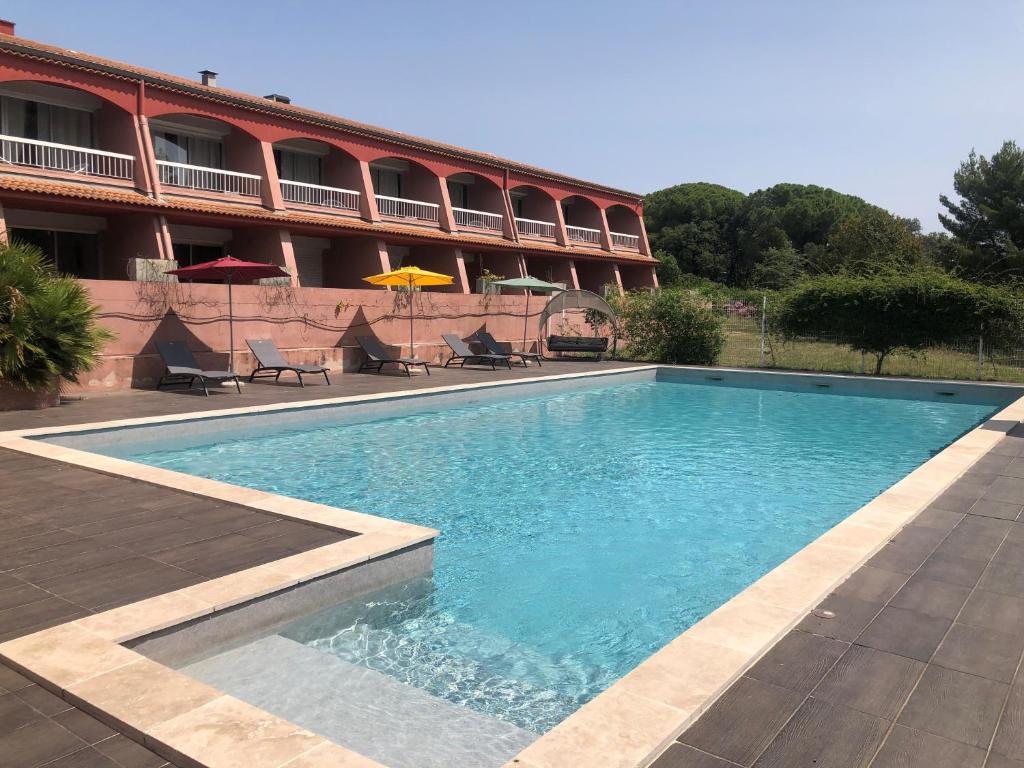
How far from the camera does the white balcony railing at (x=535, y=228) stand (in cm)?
3183

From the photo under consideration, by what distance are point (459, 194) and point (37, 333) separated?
72.0 ft

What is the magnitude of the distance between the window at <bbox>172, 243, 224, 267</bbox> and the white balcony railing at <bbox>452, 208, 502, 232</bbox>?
8.92 metres

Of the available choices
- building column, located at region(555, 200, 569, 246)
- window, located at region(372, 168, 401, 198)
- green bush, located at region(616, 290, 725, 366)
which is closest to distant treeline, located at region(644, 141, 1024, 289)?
building column, located at region(555, 200, 569, 246)

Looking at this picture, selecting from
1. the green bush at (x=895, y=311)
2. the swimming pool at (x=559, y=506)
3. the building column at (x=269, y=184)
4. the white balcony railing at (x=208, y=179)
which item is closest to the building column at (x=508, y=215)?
the building column at (x=269, y=184)

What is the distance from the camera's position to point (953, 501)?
22.2 ft

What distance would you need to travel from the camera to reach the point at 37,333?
11.0m

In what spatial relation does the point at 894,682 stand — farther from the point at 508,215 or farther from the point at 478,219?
the point at 508,215

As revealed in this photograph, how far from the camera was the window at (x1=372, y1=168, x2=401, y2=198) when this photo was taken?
2783 cm

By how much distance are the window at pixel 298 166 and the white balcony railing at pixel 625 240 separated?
15809 mm

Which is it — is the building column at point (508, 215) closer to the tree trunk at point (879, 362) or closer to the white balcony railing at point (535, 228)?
the white balcony railing at point (535, 228)

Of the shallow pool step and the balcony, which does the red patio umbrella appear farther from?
the balcony

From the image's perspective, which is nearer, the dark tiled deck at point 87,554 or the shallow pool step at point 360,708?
the dark tiled deck at point 87,554

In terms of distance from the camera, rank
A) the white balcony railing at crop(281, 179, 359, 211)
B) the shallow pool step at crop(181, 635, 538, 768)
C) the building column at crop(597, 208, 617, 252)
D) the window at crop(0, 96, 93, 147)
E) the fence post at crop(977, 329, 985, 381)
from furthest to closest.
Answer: the building column at crop(597, 208, 617, 252) < the white balcony railing at crop(281, 179, 359, 211) < the window at crop(0, 96, 93, 147) < the fence post at crop(977, 329, 985, 381) < the shallow pool step at crop(181, 635, 538, 768)

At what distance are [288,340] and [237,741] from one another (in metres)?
15.0
